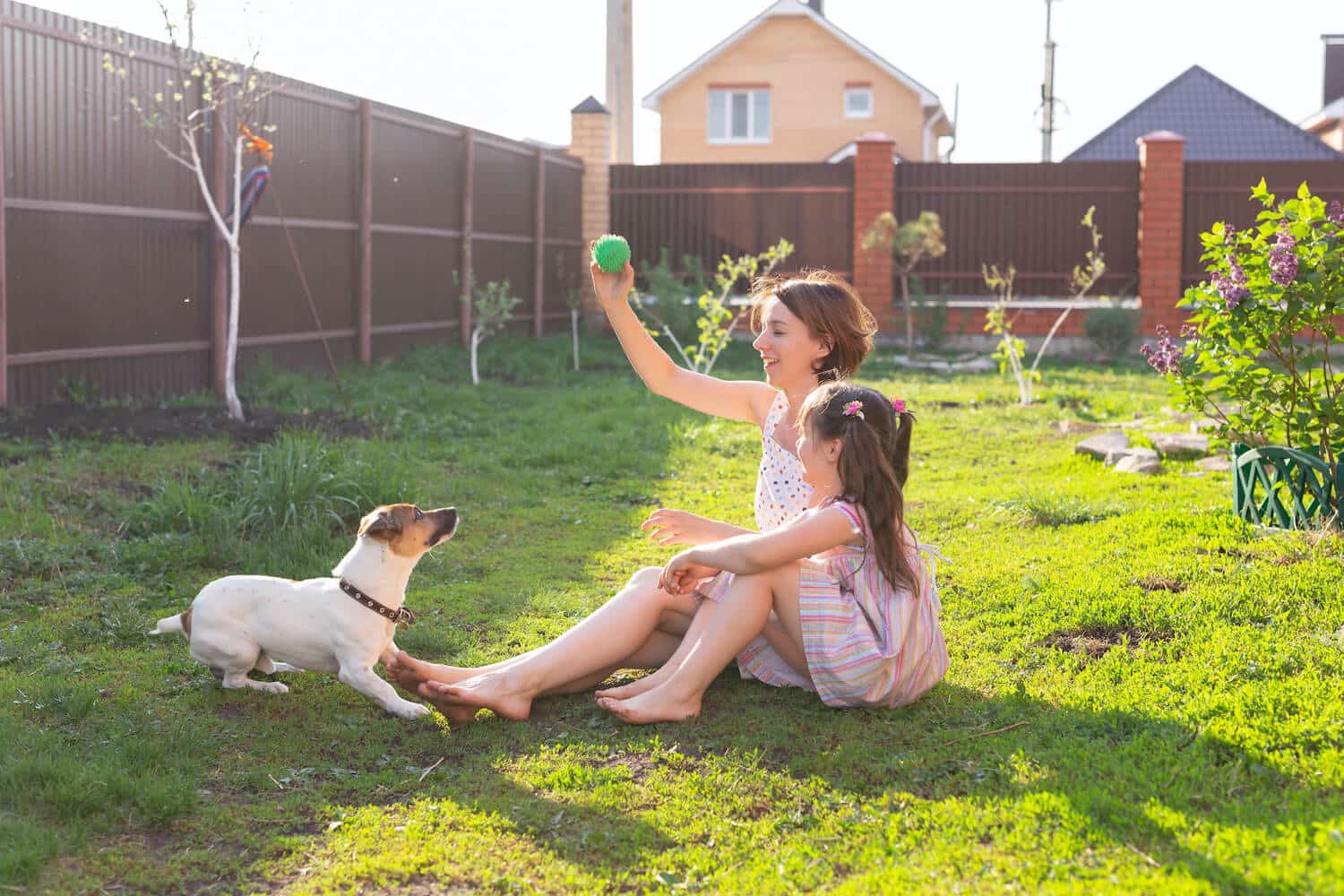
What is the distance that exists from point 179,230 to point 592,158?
905 centimetres

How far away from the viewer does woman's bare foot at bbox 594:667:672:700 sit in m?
3.64

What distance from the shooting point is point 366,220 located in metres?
11.8

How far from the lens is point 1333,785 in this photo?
2867 mm

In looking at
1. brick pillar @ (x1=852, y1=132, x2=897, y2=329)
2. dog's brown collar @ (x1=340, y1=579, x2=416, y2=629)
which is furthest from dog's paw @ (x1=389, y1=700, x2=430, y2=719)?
brick pillar @ (x1=852, y1=132, x2=897, y2=329)

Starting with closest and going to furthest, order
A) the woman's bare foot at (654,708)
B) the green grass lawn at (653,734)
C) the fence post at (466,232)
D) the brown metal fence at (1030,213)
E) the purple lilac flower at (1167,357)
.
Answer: the green grass lawn at (653,734) < the woman's bare foot at (654,708) < the purple lilac flower at (1167,357) < the fence post at (466,232) < the brown metal fence at (1030,213)

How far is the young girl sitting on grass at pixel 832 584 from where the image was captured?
3469 millimetres

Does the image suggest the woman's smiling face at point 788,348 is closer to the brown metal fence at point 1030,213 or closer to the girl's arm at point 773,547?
the girl's arm at point 773,547

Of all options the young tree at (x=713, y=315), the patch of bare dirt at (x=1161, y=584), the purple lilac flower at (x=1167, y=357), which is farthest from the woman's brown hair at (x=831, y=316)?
the young tree at (x=713, y=315)

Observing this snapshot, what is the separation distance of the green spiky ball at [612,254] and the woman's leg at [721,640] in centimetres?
97

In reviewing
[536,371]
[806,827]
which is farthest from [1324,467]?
[536,371]

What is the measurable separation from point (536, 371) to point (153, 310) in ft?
15.0

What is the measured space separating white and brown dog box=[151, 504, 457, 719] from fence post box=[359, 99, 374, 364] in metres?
8.31

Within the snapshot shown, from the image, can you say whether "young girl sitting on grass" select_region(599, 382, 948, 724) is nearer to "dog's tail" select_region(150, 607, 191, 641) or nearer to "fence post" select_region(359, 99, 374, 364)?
"dog's tail" select_region(150, 607, 191, 641)

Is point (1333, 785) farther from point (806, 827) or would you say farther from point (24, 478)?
point (24, 478)
